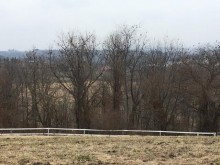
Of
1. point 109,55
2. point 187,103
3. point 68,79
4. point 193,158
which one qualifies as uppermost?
point 109,55

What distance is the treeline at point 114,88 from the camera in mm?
45125

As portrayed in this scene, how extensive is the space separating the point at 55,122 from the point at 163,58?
15.8m

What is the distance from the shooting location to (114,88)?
162ft

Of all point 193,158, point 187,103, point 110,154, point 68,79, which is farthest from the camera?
point 68,79

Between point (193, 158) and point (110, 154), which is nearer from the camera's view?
point (193, 158)

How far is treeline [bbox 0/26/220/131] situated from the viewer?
148ft

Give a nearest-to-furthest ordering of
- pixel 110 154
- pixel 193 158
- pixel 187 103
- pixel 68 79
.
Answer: pixel 193 158
pixel 110 154
pixel 187 103
pixel 68 79

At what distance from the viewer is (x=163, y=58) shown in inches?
2025

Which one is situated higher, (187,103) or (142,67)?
(142,67)

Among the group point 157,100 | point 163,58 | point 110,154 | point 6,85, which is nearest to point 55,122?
point 6,85

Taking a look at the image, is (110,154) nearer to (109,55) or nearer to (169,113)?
(169,113)

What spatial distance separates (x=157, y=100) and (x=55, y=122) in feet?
41.1

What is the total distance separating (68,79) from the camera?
164 ft

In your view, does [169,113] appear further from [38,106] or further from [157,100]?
[38,106]
